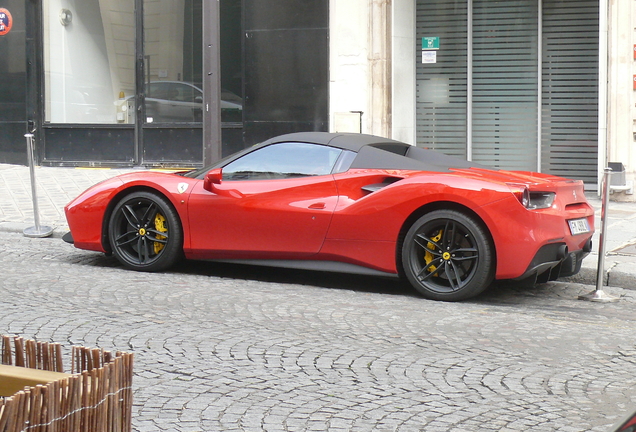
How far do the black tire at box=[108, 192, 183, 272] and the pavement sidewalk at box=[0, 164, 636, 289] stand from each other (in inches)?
95.8

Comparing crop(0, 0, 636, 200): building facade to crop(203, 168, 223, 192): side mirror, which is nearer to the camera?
crop(203, 168, 223, 192): side mirror

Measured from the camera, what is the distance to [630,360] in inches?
193

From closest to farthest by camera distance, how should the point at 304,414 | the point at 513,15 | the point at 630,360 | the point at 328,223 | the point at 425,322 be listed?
the point at 304,414 < the point at 630,360 < the point at 425,322 < the point at 328,223 < the point at 513,15

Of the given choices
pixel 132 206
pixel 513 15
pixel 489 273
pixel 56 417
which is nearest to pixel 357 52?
pixel 513 15

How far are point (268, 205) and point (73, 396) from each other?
5124 millimetres

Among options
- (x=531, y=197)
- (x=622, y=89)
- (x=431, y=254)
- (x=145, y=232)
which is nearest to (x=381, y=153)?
(x=431, y=254)

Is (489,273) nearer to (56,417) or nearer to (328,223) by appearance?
(328,223)

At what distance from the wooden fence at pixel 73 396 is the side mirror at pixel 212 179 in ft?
16.1

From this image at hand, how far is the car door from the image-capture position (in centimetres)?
710

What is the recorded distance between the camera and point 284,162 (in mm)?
7434

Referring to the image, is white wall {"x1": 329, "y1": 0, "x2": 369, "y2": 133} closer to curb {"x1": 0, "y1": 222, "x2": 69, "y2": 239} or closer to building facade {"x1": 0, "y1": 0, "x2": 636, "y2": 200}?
building facade {"x1": 0, "y1": 0, "x2": 636, "y2": 200}

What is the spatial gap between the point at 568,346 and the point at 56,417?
148 inches

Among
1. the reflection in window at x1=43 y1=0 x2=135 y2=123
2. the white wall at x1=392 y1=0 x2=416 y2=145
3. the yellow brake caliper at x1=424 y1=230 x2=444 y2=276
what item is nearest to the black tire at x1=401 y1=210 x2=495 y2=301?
the yellow brake caliper at x1=424 y1=230 x2=444 y2=276

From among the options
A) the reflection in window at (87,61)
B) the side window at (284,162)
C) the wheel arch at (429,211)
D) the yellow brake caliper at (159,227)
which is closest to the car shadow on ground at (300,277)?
the yellow brake caliper at (159,227)
